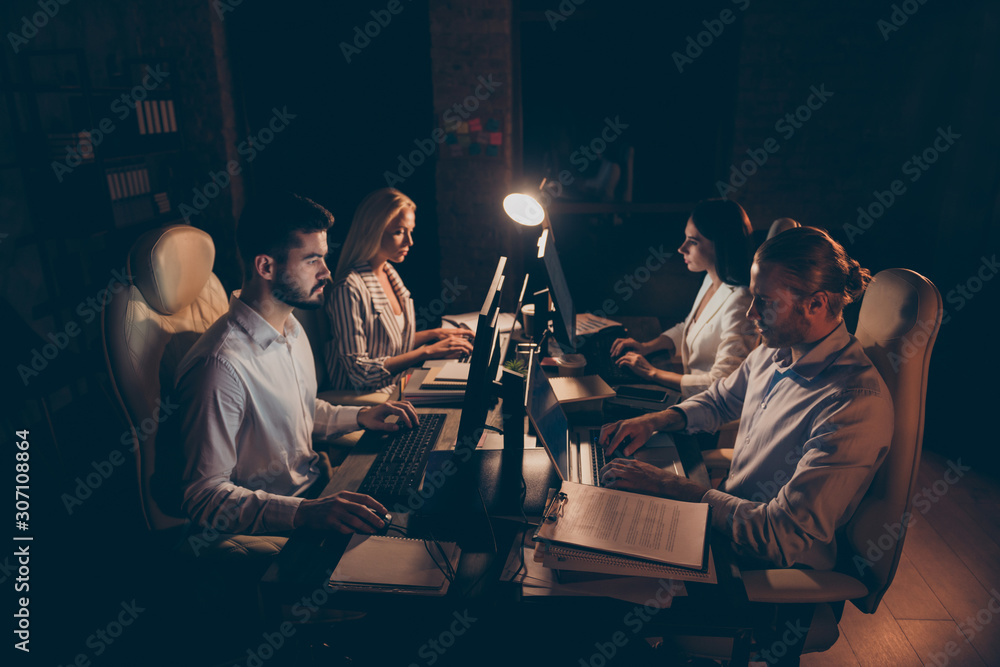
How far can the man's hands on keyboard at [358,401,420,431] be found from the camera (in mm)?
2113

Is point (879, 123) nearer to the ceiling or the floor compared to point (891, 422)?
nearer to the ceiling

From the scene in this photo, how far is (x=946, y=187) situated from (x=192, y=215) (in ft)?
18.3

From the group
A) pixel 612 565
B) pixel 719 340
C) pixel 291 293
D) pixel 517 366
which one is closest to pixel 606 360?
pixel 719 340

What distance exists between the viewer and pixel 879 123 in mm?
4625

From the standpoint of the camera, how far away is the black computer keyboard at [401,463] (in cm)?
175

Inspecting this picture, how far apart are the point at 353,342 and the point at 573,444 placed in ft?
3.84

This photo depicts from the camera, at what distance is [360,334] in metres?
2.74

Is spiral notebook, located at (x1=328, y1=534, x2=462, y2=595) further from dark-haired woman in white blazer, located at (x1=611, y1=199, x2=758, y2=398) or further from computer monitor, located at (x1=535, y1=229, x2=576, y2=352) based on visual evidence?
dark-haired woman in white blazer, located at (x1=611, y1=199, x2=758, y2=398)

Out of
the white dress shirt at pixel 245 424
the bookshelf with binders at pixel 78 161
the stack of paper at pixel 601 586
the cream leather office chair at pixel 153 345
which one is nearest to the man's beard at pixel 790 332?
the stack of paper at pixel 601 586

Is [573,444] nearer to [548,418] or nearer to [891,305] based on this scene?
[548,418]

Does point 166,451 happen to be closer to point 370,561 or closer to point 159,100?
point 370,561

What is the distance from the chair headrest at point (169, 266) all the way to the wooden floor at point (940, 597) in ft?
7.94

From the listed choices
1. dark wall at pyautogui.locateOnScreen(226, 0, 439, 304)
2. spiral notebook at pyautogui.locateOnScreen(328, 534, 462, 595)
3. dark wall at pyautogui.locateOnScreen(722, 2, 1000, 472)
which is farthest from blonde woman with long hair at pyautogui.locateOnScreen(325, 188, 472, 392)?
dark wall at pyautogui.locateOnScreen(722, 2, 1000, 472)

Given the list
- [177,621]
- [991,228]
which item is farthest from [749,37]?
[177,621]
